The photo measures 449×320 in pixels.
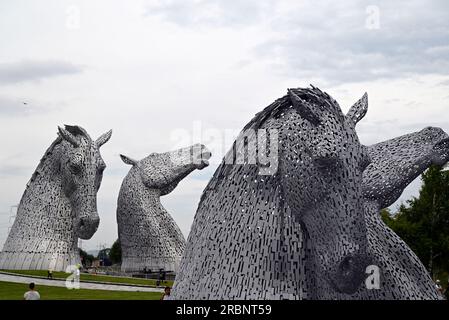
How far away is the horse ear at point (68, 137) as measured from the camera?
17141mm

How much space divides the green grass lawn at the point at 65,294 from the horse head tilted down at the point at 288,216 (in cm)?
→ 836

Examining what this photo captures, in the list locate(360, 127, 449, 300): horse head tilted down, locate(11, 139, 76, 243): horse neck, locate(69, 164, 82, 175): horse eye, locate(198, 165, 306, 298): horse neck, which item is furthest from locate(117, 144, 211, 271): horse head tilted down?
locate(198, 165, 306, 298): horse neck

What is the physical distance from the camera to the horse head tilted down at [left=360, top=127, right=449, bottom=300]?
20.4ft

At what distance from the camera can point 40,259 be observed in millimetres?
18250

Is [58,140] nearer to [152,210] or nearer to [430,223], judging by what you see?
[152,210]

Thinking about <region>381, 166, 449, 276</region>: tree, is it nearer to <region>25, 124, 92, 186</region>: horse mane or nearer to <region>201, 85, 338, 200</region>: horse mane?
<region>25, 124, 92, 186</region>: horse mane

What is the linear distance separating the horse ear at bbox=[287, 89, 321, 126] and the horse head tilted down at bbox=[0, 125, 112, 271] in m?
12.8

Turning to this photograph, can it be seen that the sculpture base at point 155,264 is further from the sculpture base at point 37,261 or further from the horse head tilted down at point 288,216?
the horse head tilted down at point 288,216

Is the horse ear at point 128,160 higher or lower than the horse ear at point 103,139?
higher

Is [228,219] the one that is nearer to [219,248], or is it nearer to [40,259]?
[219,248]

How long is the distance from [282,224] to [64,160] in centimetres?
1316

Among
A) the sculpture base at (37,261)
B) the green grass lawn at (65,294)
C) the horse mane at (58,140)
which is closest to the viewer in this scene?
the green grass lawn at (65,294)

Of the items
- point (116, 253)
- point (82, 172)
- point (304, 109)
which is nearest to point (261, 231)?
point (304, 109)

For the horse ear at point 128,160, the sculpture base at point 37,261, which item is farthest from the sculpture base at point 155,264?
the sculpture base at point 37,261
